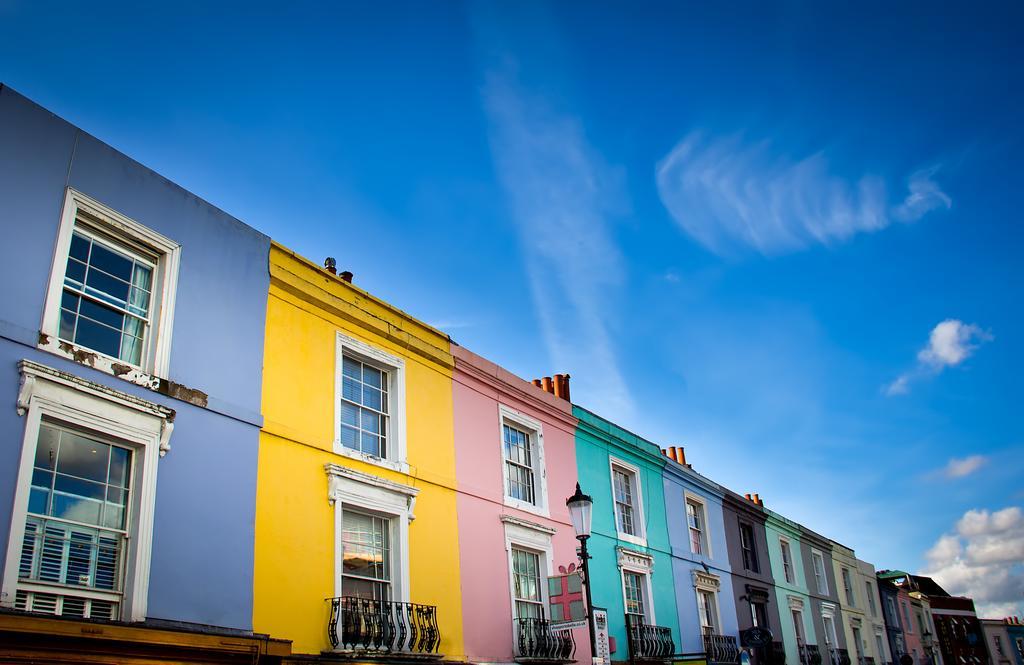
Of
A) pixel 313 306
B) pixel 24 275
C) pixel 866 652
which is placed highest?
pixel 313 306

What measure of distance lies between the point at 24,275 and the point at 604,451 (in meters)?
14.0

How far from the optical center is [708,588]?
2325cm

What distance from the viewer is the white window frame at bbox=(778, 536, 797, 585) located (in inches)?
1170

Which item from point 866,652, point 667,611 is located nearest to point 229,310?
point 667,611

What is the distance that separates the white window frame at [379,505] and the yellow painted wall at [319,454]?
0.12 m

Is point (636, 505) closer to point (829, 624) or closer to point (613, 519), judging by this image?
point (613, 519)

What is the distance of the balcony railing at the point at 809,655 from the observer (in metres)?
27.6

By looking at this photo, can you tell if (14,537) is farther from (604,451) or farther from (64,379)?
(604,451)

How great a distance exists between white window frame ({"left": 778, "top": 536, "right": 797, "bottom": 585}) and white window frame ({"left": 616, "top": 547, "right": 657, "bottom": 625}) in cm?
1101

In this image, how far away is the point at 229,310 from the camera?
12102 millimetres

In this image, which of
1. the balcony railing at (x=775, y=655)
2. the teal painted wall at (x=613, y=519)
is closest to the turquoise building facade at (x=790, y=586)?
the balcony railing at (x=775, y=655)

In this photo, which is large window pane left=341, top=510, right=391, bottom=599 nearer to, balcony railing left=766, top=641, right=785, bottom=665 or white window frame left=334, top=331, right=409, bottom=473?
white window frame left=334, top=331, right=409, bottom=473

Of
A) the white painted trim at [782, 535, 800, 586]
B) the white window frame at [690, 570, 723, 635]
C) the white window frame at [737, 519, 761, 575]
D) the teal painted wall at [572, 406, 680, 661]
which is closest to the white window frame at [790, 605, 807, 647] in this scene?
the white painted trim at [782, 535, 800, 586]

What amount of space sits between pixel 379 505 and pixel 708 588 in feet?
42.4
